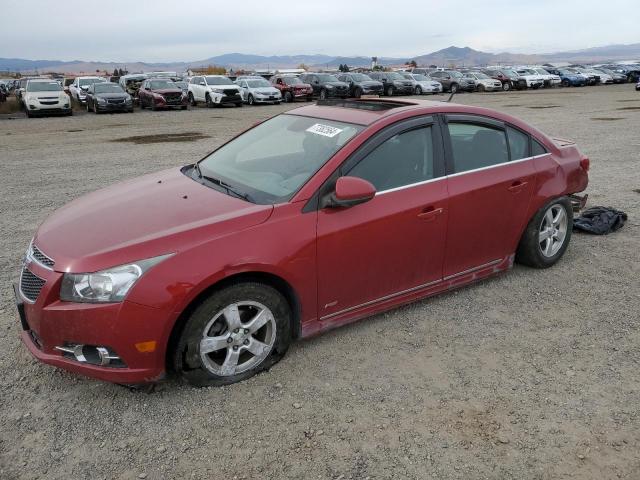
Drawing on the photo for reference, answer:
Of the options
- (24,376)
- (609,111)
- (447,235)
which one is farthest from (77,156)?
(609,111)

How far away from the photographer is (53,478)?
260cm

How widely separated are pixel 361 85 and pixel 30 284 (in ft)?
97.7

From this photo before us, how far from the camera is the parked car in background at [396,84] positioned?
1280 inches

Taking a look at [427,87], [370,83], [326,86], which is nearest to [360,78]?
[370,83]

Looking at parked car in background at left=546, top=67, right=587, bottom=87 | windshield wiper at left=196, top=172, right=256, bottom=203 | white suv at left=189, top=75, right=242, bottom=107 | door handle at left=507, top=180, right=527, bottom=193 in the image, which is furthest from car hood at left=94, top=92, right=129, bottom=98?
parked car in background at left=546, top=67, right=587, bottom=87

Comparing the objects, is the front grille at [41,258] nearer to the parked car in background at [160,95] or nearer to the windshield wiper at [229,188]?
the windshield wiper at [229,188]

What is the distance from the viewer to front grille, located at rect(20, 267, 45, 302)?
3.03 m

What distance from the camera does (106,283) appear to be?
2.88 metres

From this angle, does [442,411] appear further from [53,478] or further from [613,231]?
[613,231]

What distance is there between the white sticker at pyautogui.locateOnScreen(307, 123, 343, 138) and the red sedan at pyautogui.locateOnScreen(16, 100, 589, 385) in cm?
1

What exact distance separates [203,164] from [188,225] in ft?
4.49

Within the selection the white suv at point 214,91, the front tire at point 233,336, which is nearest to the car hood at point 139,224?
the front tire at point 233,336

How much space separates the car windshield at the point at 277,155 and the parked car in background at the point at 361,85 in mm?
27329

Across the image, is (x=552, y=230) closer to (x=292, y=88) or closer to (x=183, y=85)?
(x=292, y=88)
